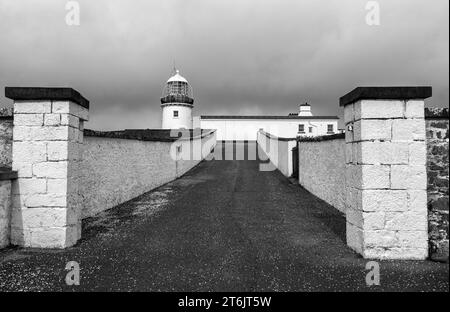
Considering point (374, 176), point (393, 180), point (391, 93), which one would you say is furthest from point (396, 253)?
point (391, 93)

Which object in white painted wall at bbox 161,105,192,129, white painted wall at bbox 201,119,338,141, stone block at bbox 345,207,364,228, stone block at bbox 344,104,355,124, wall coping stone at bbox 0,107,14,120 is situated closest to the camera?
stone block at bbox 345,207,364,228

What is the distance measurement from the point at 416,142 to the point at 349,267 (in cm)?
216

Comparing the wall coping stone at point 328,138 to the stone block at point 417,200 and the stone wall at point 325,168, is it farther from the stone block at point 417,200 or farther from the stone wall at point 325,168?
the stone block at point 417,200

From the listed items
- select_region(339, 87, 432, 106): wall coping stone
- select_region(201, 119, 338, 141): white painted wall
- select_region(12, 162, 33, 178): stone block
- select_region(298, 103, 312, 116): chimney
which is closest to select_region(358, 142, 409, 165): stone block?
select_region(339, 87, 432, 106): wall coping stone

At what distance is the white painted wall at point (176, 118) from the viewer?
34.4m

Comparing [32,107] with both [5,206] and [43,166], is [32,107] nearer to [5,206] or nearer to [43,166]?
[43,166]

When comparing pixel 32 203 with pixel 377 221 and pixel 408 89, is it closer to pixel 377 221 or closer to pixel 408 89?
pixel 377 221

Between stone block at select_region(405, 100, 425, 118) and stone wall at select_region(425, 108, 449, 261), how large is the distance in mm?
142

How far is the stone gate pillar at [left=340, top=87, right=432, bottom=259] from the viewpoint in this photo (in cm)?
422

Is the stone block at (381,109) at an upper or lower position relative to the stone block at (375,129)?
upper

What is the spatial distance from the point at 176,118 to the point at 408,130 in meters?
31.8

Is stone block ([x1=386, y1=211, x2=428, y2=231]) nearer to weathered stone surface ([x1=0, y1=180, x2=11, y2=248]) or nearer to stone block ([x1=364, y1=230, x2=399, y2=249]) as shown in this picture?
stone block ([x1=364, y1=230, x2=399, y2=249])

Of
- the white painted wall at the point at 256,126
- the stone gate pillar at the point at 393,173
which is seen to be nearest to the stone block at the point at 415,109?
the stone gate pillar at the point at 393,173
